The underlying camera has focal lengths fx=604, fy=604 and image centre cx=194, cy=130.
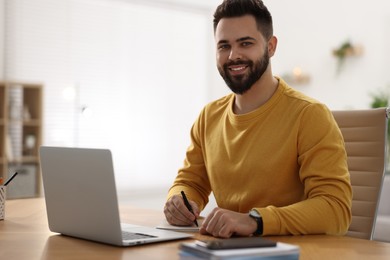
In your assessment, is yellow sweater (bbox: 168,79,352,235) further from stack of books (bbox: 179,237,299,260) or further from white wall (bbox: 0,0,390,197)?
white wall (bbox: 0,0,390,197)

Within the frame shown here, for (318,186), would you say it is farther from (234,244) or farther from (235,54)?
(234,244)

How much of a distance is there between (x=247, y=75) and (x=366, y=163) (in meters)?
0.55

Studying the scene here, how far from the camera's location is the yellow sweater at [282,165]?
5.52ft

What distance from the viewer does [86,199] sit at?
4.94 ft

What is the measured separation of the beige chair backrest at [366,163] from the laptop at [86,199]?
2.52 ft

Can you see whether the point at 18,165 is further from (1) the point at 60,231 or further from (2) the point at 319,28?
(1) the point at 60,231

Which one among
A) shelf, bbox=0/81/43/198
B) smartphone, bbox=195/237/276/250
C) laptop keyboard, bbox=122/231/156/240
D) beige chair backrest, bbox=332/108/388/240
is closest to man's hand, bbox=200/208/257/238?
laptop keyboard, bbox=122/231/156/240

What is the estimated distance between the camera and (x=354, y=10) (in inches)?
232

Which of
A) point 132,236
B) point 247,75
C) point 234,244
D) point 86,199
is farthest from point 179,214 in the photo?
point 234,244

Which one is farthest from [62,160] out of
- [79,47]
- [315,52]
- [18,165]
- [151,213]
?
[315,52]

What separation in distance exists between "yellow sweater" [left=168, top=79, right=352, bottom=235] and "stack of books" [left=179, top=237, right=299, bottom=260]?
0.41m

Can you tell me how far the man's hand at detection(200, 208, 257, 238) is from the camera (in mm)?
1534

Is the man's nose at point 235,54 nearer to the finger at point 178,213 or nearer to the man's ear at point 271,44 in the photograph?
the man's ear at point 271,44

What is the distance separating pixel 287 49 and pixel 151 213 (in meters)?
4.64
